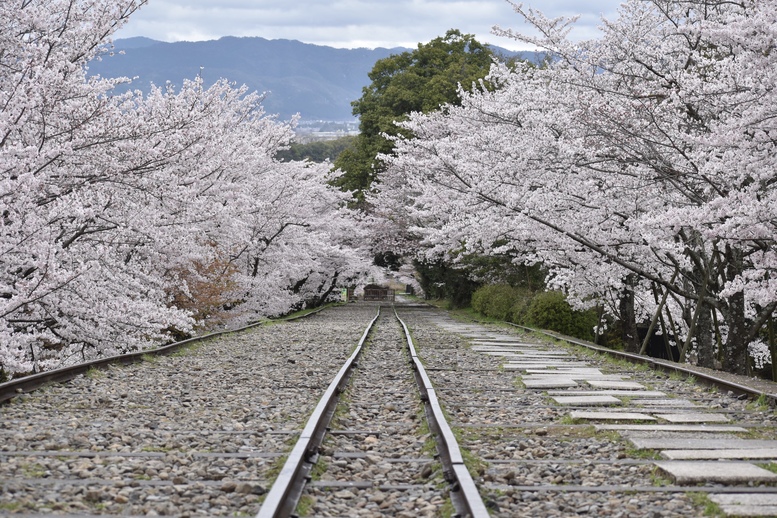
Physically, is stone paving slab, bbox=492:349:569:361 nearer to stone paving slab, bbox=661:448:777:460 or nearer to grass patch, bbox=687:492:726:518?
stone paving slab, bbox=661:448:777:460

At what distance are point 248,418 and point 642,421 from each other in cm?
392

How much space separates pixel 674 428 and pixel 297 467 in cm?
386

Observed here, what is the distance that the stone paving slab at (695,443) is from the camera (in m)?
6.54

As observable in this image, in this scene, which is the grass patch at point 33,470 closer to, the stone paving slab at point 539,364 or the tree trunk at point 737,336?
the stone paving slab at point 539,364

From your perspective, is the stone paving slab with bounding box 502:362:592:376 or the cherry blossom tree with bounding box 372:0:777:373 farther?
the stone paving slab with bounding box 502:362:592:376

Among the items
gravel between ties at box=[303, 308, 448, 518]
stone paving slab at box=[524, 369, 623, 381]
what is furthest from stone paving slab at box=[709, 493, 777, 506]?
stone paving slab at box=[524, 369, 623, 381]

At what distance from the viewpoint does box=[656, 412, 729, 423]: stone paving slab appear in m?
7.88

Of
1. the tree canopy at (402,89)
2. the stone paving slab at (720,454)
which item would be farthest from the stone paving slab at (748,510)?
the tree canopy at (402,89)

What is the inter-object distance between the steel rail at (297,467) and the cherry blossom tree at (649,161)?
16.3 feet

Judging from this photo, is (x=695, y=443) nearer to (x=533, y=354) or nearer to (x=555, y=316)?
(x=533, y=354)

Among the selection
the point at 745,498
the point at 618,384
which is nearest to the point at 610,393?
the point at 618,384

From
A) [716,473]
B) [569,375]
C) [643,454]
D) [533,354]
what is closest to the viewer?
[716,473]

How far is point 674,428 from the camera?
7426 millimetres

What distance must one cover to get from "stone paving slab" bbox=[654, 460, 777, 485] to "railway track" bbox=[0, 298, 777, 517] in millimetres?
16
